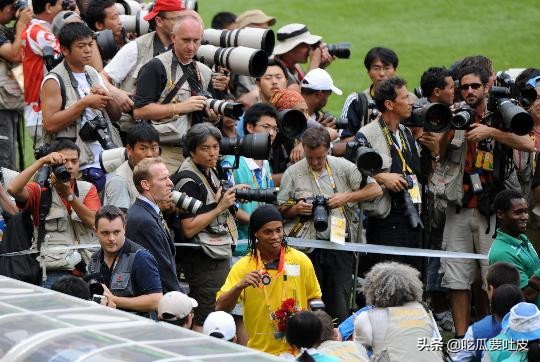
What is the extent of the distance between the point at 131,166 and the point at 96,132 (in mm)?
628

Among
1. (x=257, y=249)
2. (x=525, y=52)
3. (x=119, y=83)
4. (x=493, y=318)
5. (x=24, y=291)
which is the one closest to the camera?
(x=24, y=291)

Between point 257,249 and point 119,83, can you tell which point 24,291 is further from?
point 119,83

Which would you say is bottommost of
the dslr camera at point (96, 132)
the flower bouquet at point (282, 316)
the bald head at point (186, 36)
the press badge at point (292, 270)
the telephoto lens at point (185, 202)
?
the flower bouquet at point (282, 316)

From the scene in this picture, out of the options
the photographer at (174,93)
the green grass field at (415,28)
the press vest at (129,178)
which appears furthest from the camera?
the green grass field at (415,28)

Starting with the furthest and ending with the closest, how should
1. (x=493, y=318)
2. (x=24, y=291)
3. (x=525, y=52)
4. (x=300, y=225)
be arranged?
(x=525, y=52)
(x=300, y=225)
(x=493, y=318)
(x=24, y=291)

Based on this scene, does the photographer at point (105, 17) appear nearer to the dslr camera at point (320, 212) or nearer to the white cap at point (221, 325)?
Answer: the dslr camera at point (320, 212)

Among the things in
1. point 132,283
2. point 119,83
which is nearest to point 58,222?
point 132,283

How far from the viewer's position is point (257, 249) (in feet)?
30.2

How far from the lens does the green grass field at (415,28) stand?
→ 20828 millimetres

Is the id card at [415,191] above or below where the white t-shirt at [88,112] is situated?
below

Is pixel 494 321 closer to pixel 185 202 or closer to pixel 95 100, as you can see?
pixel 185 202

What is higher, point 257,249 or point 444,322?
point 257,249

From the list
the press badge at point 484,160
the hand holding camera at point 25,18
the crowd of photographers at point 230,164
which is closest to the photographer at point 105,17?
the crowd of photographers at point 230,164

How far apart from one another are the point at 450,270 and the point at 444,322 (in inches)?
29.6
